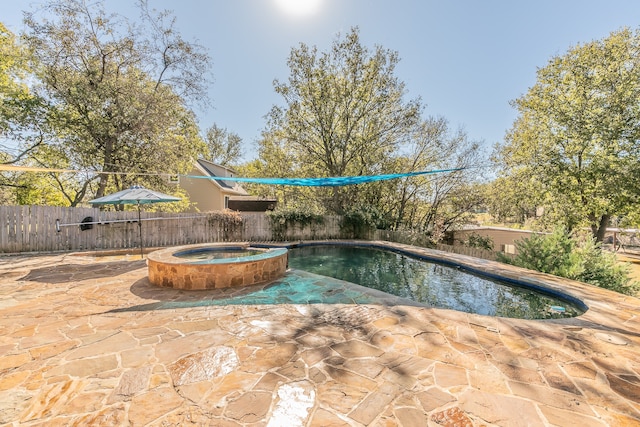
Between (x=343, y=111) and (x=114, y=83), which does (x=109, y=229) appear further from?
(x=343, y=111)

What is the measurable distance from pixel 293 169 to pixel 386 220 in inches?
204

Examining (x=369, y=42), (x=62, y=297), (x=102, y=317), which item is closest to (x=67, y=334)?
(x=102, y=317)

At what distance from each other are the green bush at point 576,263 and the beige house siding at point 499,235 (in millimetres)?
5377

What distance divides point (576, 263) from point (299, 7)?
32.1 feet

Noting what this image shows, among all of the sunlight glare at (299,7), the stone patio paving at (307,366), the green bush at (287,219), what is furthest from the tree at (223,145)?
the stone patio paving at (307,366)

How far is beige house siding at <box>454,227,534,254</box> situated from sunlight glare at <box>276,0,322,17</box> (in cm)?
1014

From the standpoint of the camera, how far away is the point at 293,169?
1302 centimetres

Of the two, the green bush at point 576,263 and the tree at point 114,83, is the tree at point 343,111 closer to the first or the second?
the tree at point 114,83

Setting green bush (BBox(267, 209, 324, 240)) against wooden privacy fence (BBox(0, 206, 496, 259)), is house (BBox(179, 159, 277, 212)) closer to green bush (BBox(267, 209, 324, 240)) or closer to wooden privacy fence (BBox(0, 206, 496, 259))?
green bush (BBox(267, 209, 324, 240))

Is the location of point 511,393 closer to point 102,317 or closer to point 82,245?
point 102,317

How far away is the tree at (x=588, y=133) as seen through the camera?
8295 mm

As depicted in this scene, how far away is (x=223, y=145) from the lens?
2550 cm

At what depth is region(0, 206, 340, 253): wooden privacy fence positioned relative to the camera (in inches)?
263

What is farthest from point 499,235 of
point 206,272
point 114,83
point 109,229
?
point 114,83
